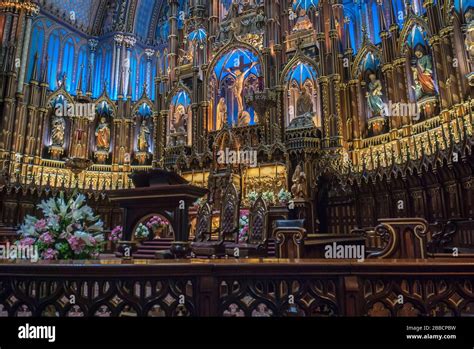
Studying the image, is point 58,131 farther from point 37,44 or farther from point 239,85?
point 239,85

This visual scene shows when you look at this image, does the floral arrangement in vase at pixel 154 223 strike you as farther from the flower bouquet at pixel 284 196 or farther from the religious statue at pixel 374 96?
the religious statue at pixel 374 96

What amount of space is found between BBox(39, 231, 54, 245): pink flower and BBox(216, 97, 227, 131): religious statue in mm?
14238

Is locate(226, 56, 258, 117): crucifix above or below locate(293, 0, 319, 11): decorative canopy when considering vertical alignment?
below

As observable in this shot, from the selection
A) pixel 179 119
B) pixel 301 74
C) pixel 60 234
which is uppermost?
pixel 301 74

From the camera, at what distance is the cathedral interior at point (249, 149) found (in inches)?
90.8

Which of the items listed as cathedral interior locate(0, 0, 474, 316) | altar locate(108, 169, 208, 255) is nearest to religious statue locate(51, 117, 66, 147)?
cathedral interior locate(0, 0, 474, 316)

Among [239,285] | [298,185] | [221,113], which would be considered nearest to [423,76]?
[298,185]

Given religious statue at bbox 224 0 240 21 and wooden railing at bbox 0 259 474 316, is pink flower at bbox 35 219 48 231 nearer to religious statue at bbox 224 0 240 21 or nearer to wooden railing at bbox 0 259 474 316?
wooden railing at bbox 0 259 474 316

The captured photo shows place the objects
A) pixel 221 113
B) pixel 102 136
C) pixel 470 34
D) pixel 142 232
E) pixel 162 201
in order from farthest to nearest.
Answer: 1. pixel 102 136
2. pixel 221 113
3. pixel 142 232
4. pixel 470 34
5. pixel 162 201

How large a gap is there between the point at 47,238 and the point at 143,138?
685 inches

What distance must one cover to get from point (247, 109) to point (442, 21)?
373 inches

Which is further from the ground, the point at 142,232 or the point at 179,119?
the point at 179,119

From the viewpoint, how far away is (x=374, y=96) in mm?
13680

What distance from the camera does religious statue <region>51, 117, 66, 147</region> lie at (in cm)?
1914
